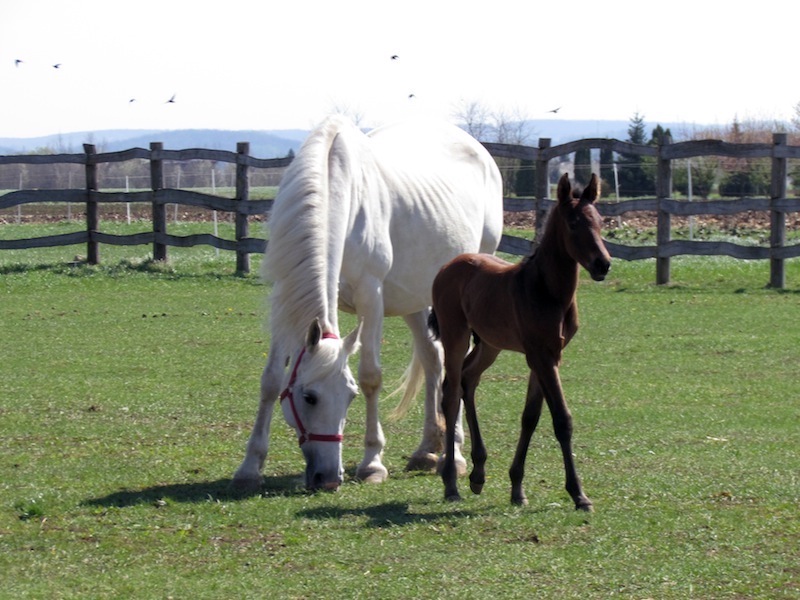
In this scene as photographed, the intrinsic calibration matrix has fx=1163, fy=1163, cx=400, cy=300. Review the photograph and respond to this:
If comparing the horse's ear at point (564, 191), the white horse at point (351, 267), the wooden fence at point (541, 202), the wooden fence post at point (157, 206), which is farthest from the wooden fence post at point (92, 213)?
the horse's ear at point (564, 191)

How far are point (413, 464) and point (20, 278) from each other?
40.1 ft

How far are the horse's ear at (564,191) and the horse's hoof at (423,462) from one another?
2.38 meters

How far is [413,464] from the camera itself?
733 cm

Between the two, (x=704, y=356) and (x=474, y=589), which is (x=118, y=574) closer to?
(x=474, y=589)

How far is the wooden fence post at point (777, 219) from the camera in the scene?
55.9 feet

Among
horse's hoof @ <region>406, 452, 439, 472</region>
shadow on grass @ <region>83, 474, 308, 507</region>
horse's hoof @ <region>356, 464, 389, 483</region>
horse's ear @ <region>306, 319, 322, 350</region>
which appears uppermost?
horse's ear @ <region>306, 319, 322, 350</region>

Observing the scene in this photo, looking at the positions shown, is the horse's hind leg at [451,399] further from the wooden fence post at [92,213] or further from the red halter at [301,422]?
the wooden fence post at [92,213]

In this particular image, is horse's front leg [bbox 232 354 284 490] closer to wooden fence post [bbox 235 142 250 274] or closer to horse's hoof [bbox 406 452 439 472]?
horse's hoof [bbox 406 452 439 472]

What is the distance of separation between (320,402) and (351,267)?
1185 mm

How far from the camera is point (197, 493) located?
628 cm

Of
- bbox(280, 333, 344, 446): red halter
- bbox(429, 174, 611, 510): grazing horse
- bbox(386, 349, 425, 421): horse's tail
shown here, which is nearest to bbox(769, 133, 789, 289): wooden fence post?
→ bbox(386, 349, 425, 421): horse's tail

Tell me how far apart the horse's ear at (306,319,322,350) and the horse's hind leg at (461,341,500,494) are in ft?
2.71

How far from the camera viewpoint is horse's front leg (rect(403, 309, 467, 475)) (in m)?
7.34

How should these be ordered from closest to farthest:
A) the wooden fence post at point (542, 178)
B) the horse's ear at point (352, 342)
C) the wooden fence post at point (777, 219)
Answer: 1. the horse's ear at point (352, 342)
2. the wooden fence post at point (777, 219)
3. the wooden fence post at point (542, 178)
